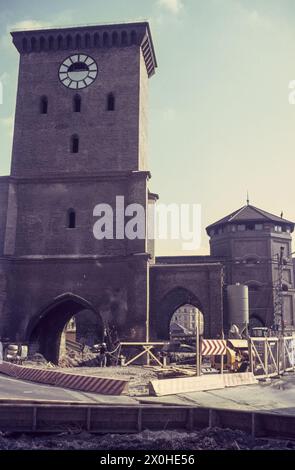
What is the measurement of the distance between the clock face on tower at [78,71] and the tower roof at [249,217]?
785 inches

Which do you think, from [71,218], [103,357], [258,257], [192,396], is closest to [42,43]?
[71,218]

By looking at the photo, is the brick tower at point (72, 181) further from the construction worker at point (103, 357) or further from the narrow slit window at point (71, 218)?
the construction worker at point (103, 357)

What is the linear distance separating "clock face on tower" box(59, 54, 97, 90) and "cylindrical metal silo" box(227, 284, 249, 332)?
62.7ft

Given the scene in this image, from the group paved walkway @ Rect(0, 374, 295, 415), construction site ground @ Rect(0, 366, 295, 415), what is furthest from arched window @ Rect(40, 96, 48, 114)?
paved walkway @ Rect(0, 374, 295, 415)

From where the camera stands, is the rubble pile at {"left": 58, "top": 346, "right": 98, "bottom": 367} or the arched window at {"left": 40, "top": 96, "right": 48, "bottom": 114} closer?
the rubble pile at {"left": 58, "top": 346, "right": 98, "bottom": 367}

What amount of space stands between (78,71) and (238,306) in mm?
20958

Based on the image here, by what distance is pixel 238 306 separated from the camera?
36219 millimetres

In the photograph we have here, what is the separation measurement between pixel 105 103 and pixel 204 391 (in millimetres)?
20127

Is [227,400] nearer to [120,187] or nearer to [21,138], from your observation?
[120,187]

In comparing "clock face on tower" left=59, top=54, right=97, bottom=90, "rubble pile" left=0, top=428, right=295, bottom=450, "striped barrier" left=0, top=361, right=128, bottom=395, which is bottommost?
"rubble pile" left=0, top=428, right=295, bottom=450

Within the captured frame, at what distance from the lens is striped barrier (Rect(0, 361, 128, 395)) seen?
16.2m

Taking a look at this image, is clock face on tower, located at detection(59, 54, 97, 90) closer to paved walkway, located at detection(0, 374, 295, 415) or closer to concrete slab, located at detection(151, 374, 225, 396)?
paved walkway, located at detection(0, 374, 295, 415)

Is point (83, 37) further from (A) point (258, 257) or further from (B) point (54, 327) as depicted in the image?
(A) point (258, 257)

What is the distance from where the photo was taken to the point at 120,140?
29.5 m
